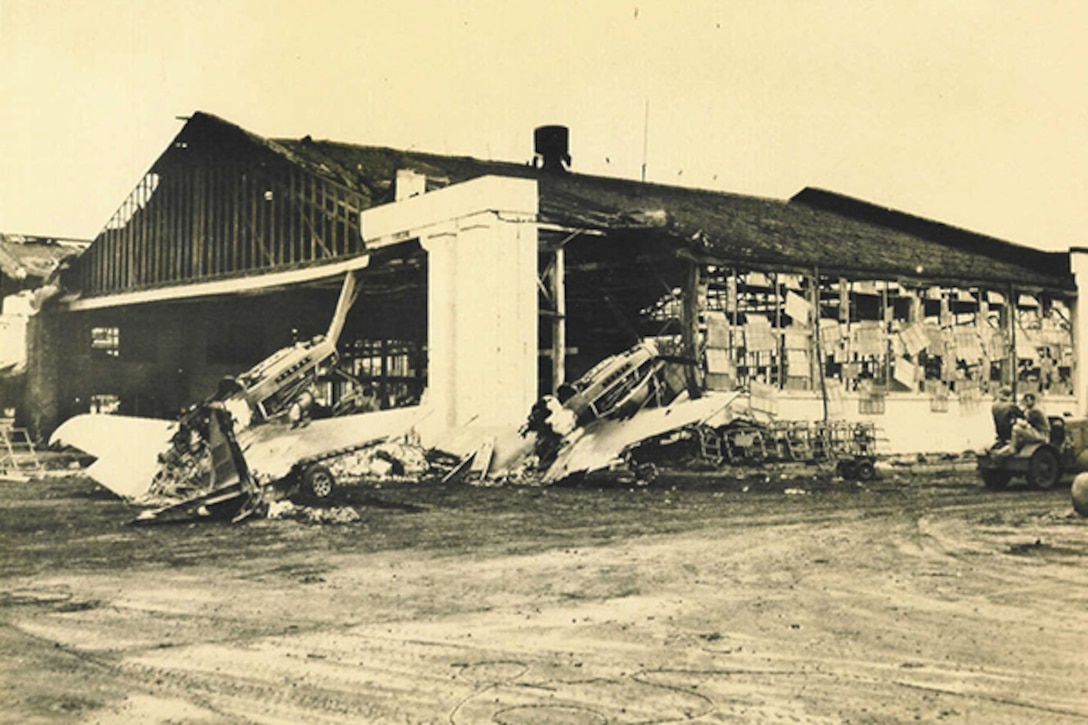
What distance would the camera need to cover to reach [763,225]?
908 inches

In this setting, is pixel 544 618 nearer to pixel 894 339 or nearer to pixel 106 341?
pixel 106 341

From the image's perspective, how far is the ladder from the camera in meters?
15.7

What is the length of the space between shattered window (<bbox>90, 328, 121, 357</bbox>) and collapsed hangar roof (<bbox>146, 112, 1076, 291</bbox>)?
12.0 feet

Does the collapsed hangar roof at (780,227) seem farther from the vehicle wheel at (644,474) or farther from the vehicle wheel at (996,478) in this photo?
the vehicle wheel at (644,474)

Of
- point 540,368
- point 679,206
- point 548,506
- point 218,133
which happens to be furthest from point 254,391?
point 679,206

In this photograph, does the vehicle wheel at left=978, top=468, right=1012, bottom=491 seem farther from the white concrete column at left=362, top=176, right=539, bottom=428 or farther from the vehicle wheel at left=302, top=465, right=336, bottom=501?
the vehicle wheel at left=302, top=465, right=336, bottom=501

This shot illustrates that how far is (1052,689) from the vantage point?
5.05 m

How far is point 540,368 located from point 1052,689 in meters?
12.5

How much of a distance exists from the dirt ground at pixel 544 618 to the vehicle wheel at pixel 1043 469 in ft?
10.7

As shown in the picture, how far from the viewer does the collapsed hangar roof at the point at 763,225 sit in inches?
648

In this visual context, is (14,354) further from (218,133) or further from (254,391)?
(218,133)

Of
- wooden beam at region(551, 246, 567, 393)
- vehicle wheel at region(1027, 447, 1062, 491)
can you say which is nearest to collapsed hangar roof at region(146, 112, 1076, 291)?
wooden beam at region(551, 246, 567, 393)

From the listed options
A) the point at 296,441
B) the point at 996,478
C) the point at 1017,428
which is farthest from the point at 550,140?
the point at 996,478

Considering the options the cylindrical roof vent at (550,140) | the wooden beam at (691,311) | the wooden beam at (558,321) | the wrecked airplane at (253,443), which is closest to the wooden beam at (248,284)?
the wrecked airplane at (253,443)
